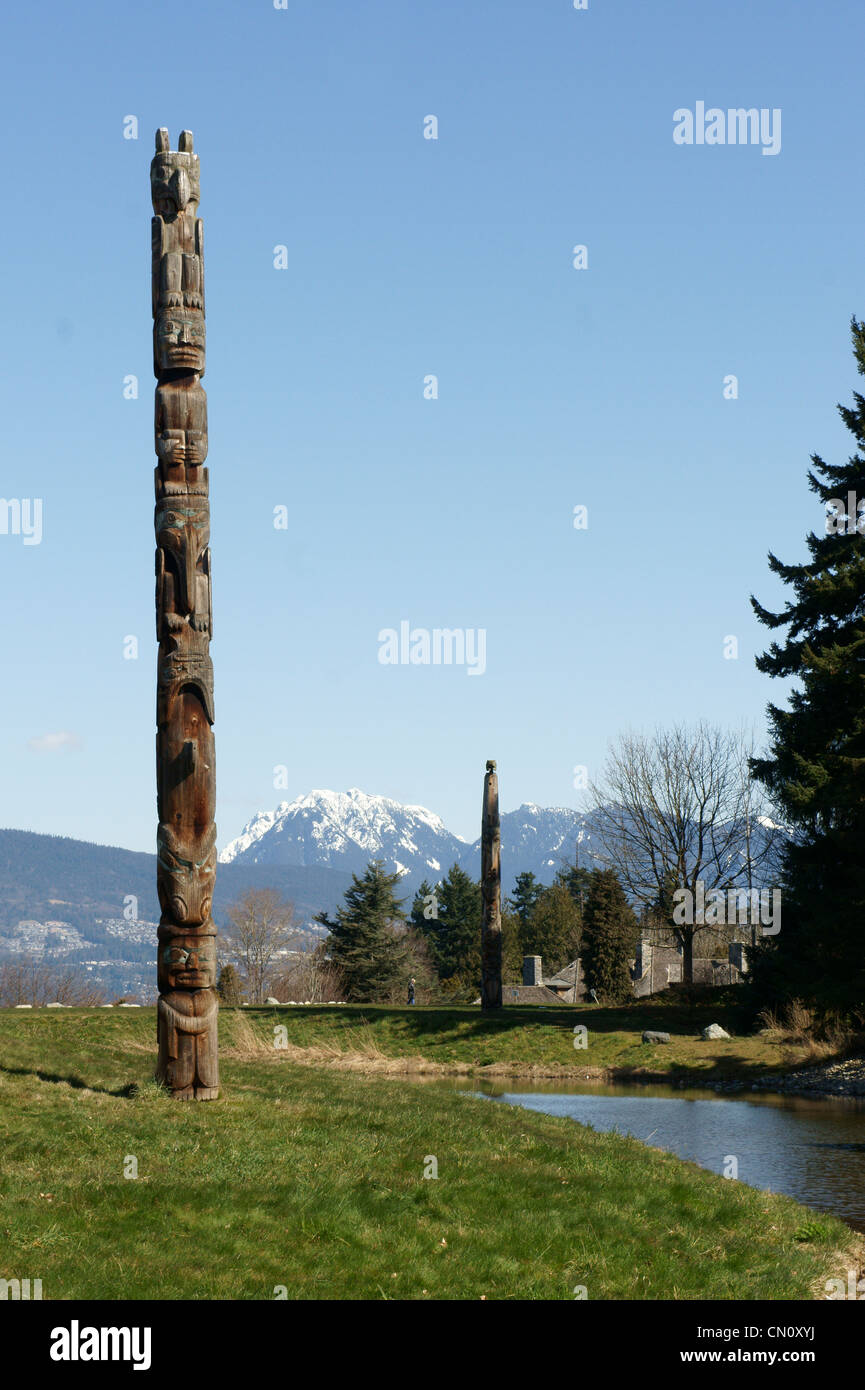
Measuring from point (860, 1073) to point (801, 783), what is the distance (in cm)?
839

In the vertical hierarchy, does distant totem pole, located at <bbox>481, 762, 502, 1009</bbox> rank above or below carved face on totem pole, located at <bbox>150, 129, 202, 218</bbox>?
below

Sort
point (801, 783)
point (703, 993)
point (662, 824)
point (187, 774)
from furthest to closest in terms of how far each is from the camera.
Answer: point (662, 824), point (703, 993), point (801, 783), point (187, 774)

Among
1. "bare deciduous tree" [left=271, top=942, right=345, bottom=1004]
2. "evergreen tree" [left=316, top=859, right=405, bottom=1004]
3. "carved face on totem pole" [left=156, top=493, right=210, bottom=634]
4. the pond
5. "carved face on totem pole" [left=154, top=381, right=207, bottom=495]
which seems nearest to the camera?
"carved face on totem pole" [left=156, top=493, right=210, bottom=634]

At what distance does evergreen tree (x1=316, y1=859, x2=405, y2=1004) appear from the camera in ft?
229

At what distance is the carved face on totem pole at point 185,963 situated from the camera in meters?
16.4

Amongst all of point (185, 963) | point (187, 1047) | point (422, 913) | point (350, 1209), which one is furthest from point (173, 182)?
point (422, 913)

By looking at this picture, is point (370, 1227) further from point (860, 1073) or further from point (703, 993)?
point (703, 993)

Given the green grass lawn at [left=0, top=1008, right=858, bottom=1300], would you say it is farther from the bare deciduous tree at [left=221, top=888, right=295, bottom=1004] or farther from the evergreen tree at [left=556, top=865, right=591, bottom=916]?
the evergreen tree at [left=556, top=865, right=591, bottom=916]

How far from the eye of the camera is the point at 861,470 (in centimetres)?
3825

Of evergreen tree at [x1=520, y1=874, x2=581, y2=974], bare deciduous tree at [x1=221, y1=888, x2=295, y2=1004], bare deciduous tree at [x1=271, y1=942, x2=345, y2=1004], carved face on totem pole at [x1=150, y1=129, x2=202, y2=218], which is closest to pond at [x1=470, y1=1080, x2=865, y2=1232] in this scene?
carved face on totem pole at [x1=150, y1=129, x2=202, y2=218]

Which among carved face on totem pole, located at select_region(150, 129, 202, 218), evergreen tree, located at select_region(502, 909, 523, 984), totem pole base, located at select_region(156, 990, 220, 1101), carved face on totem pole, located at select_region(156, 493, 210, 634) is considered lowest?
evergreen tree, located at select_region(502, 909, 523, 984)

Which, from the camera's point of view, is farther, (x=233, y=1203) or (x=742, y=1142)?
(x=742, y=1142)

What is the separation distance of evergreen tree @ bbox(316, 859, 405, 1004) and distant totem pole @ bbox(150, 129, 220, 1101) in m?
52.9
